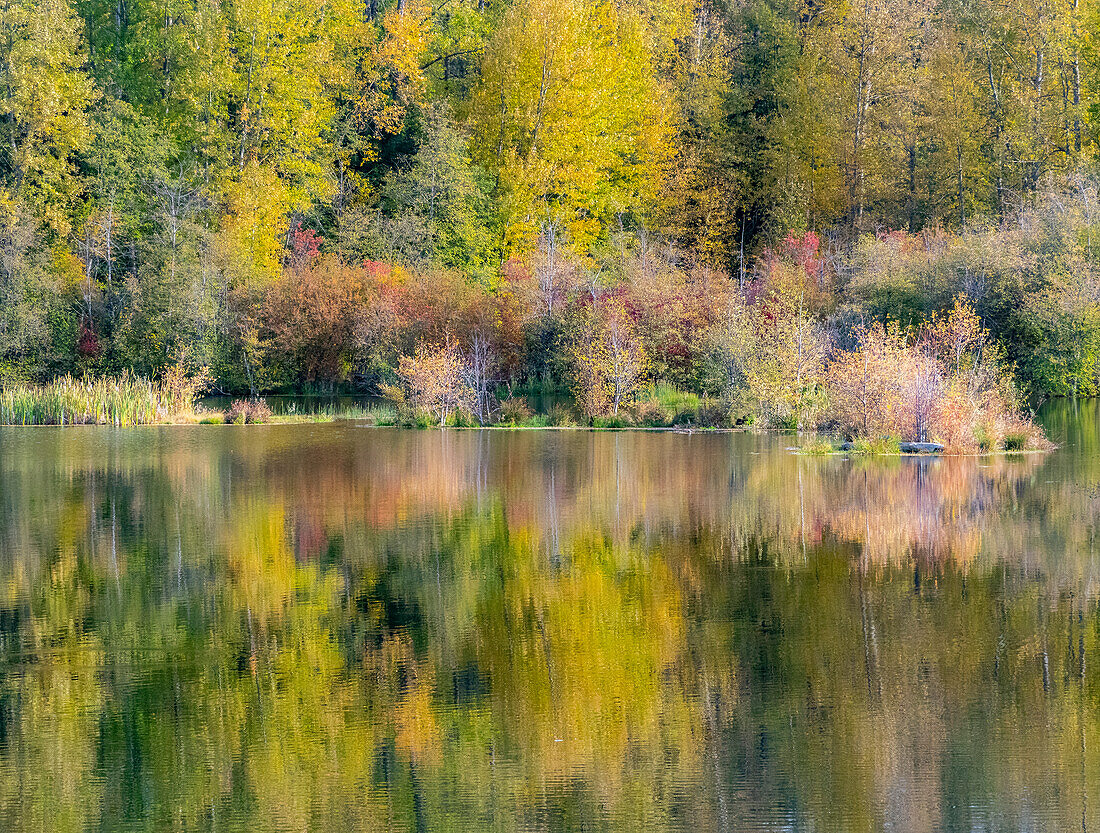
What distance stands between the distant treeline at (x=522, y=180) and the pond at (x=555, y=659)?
20498 mm

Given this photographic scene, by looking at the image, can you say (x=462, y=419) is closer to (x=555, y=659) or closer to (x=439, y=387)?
(x=439, y=387)

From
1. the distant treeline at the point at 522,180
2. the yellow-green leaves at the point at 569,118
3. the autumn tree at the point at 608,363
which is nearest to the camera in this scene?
the autumn tree at the point at 608,363

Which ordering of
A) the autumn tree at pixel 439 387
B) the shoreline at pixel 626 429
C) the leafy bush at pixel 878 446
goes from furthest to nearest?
the autumn tree at pixel 439 387 < the leafy bush at pixel 878 446 < the shoreline at pixel 626 429

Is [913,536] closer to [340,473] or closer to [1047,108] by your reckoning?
[340,473]

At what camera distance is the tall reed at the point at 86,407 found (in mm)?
38438

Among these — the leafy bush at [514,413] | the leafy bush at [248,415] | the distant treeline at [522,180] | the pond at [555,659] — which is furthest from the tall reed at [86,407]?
the pond at [555,659]

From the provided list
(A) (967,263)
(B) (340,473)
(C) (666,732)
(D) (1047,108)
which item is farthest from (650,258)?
(C) (666,732)

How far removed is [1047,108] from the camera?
5078 centimetres

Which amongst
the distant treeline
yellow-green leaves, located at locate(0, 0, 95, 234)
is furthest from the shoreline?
yellow-green leaves, located at locate(0, 0, 95, 234)

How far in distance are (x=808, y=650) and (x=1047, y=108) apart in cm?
4633

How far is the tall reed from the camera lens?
38438 millimetres

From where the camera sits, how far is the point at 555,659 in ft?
34.2

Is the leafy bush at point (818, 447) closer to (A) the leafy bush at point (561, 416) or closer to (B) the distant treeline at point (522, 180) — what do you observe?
(A) the leafy bush at point (561, 416)

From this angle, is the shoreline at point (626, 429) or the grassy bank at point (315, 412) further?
the grassy bank at point (315, 412)
